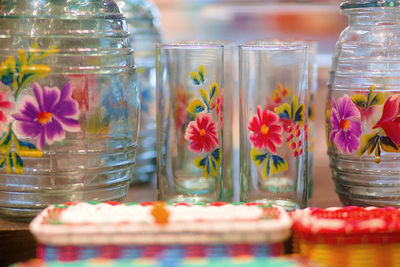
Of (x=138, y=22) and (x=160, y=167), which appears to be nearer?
(x=160, y=167)

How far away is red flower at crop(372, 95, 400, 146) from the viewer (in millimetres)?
737

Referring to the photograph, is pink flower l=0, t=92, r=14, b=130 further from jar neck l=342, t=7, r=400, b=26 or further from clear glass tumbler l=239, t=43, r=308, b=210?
jar neck l=342, t=7, r=400, b=26

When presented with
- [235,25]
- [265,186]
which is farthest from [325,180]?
[235,25]

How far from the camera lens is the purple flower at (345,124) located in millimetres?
749

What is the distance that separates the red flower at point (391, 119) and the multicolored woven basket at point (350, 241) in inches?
7.2

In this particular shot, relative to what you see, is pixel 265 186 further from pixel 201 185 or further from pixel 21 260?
pixel 21 260

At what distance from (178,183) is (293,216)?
225mm

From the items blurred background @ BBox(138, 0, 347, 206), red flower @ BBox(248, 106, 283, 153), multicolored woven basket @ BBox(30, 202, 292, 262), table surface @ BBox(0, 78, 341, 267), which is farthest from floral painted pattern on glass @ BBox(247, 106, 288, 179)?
blurred background @ BBox(138, 0, 347, 206)

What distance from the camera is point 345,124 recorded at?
2.48ft

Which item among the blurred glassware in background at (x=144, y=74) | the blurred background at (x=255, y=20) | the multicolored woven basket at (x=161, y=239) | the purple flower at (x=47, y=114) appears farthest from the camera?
the blurred background at (x=255, y=20)

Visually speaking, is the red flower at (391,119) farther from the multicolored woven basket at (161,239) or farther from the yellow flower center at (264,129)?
the multicolored woven basket at (161,239)

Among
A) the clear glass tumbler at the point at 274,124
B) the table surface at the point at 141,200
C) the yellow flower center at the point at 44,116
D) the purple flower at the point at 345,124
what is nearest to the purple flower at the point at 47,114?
the yellow flower center at the point at 44,116

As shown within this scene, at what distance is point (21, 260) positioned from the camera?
71cm

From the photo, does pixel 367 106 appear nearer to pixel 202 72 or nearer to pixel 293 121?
pixel 293 121
